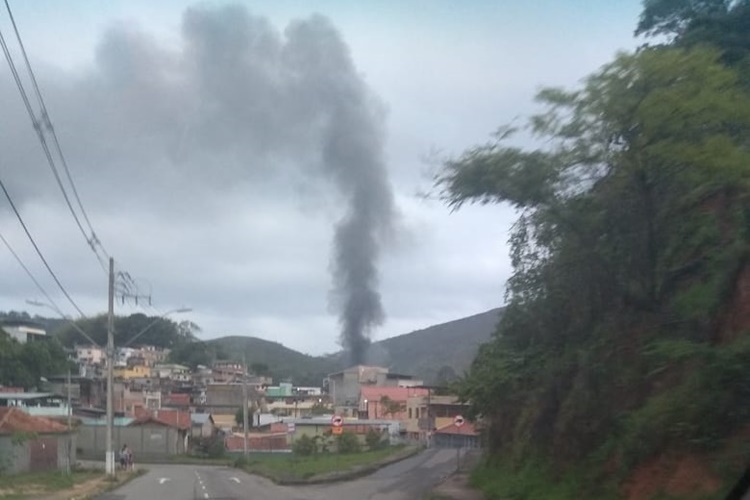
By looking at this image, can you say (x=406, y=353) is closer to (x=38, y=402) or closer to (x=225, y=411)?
(x=225, y=411)

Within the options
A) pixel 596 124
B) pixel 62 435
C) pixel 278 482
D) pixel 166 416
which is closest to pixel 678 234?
pixel 596 124

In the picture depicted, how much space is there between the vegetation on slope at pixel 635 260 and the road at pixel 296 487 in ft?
22.3

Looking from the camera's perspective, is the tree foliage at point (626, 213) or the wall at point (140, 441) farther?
the wall at point (140, 441)

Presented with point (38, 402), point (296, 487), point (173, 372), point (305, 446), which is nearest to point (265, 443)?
point (38, 402)

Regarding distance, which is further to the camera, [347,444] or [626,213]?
[347,444]

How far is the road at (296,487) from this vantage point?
114ft

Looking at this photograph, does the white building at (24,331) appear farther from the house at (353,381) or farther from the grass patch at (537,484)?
the grass patch at (537,484)

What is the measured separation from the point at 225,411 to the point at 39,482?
52.3 meters

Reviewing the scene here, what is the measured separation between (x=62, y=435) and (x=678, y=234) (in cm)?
4222

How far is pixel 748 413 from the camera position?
1738 cm

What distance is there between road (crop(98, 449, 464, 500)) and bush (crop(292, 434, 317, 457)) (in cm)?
1267

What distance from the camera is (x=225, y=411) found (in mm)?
99062

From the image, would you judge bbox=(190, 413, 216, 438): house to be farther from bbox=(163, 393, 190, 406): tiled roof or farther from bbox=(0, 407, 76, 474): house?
bbox=(0, 407, 76, 474): house

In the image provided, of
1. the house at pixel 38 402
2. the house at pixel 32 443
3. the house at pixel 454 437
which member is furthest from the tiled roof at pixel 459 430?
the house at pixel 38 402
